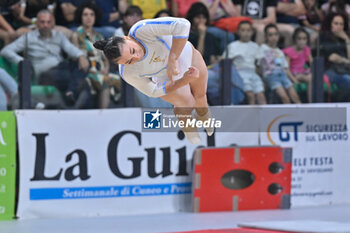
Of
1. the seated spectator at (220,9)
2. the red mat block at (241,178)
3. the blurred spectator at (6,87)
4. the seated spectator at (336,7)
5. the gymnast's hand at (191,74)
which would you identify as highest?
the seated spectator at (336,7)

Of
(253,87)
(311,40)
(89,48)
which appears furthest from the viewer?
(311,40)

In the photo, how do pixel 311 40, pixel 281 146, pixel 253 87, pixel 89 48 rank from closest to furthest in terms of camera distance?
pixel 89 48 → pixel 253 87 → pixel 311 40 → pixel 281 146

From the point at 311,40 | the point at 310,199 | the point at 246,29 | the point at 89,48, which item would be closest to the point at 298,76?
the point at 311,40

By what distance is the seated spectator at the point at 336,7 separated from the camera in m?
11.9

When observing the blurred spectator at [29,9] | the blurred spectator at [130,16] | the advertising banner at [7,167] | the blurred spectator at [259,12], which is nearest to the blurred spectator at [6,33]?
the blurred spectator at [29,9]

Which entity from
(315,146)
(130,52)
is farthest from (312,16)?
(130,52)

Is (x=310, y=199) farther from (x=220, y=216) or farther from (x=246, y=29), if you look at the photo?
(x=246, y=29)

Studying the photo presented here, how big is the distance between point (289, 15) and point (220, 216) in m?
3.24

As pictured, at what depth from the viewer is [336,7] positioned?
11992mm

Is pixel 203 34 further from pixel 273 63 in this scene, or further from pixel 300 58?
pixel 300 58

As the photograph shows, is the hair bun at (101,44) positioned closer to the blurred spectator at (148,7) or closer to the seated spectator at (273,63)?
the blurred spectator at (148,7)

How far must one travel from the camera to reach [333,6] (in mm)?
11984

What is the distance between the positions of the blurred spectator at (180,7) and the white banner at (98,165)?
62.4 inches

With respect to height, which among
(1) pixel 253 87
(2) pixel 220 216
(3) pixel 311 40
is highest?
(3) pixel 311 40
